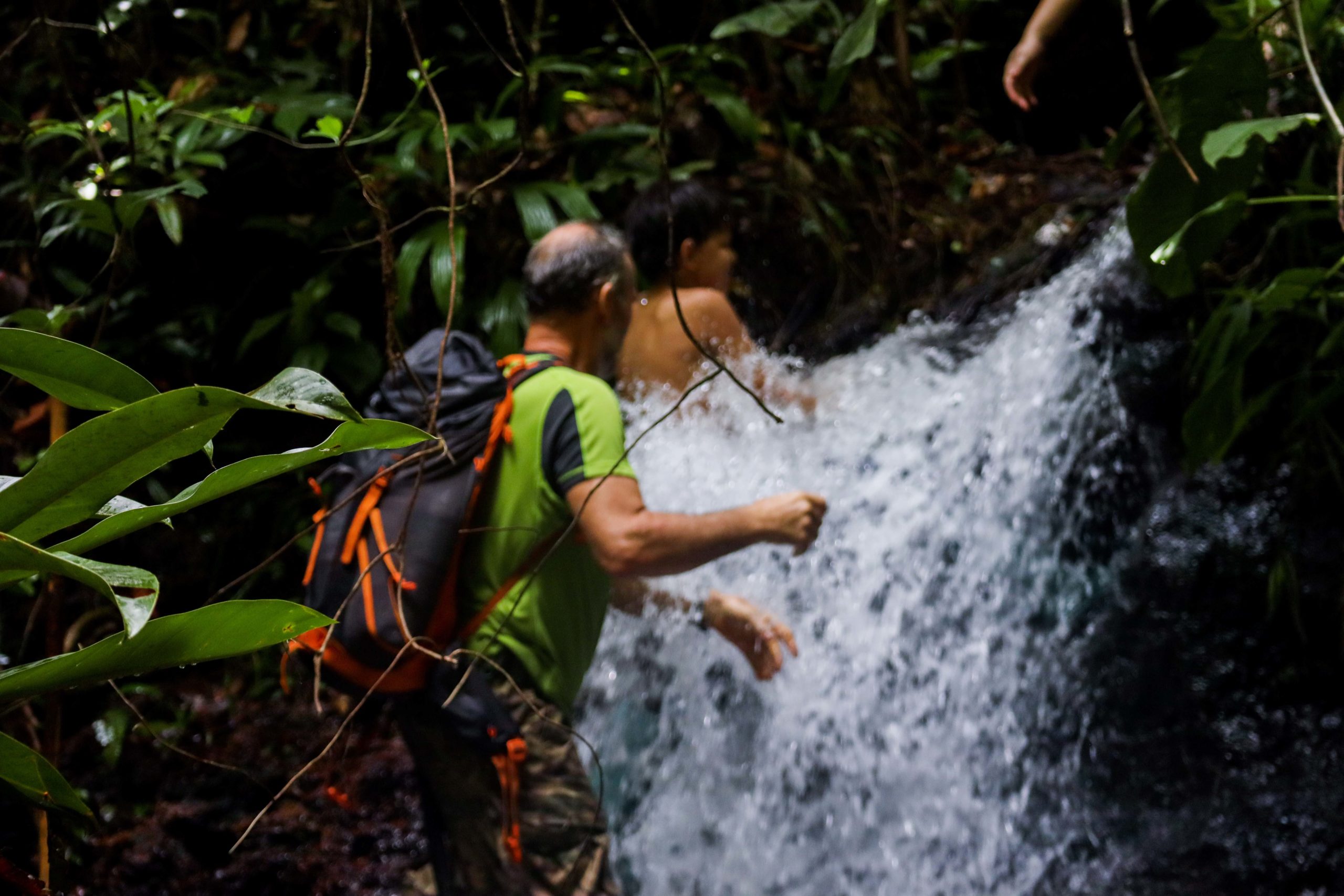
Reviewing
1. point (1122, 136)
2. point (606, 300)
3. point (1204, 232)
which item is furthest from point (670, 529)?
point (1122, 136)

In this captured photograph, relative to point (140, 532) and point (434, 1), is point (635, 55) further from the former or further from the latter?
point (140, 532)

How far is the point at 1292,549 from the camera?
327 centimetres

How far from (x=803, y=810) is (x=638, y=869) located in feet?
1.78

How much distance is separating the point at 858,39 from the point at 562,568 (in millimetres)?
1228

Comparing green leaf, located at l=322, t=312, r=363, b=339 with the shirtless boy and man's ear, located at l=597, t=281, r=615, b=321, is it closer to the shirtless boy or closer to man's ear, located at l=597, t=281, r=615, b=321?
the shirtless boy

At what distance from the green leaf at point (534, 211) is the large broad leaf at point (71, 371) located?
117 inches

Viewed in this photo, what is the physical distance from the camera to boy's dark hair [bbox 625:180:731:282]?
353 centimetres

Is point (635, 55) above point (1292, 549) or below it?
above

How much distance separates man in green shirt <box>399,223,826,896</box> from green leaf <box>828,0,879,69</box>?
793 millimetres

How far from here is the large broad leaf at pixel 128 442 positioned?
0.82 m

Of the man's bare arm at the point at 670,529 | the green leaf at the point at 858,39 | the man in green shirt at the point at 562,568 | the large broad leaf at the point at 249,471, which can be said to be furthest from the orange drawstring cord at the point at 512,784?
the green leaf at the point at 858,39

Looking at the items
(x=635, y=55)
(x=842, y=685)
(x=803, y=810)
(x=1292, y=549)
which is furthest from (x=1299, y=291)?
(x=635, y=55)

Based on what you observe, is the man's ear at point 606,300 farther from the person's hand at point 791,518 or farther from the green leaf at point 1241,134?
the green leaf at point 1241,134

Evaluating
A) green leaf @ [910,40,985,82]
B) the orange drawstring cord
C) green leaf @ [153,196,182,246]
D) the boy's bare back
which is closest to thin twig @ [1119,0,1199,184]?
the orange drawstring cord
